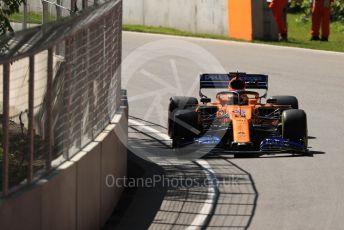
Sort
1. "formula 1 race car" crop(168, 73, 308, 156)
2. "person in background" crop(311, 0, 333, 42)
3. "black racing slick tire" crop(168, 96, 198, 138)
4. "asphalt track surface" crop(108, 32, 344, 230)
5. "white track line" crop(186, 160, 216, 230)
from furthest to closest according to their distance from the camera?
"person in background" crop(311, 0, 333, 42) < "black racing slick tire" crop(168, 96, 198, 138) < "formula 1 race car" crop(168, 73, 308, 156) < "asphalt track surface" crop(108, 32, 344, 230) < "white track line" crop(186, 160, 216, 230)

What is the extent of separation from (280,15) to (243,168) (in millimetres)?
16117

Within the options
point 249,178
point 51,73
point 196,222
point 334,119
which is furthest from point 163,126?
point 51,73

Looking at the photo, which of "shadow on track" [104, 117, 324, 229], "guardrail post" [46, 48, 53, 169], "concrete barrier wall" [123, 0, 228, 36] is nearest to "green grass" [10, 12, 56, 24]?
"shadow on track" [104, 117, 324, 229]

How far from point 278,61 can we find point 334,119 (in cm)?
762

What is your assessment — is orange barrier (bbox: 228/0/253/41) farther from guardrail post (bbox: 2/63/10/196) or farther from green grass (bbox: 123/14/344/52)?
guardrail post (bbox: 2/63/10/196)

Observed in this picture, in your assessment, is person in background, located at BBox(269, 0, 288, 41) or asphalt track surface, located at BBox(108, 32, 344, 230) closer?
asphalt track surface, located at BBox(108, 32, 344, 230)

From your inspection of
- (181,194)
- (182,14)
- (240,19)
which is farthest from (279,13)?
(181,194)

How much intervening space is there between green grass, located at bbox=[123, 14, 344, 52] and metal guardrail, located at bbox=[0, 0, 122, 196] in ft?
56.3

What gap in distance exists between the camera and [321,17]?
3147 centimetres

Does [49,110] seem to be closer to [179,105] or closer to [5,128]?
[5,128]

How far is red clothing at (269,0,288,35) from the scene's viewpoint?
99.4ft

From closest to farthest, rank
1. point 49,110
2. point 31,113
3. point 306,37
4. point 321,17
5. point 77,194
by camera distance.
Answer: point 31,113 → point 49,110 → point 77,194 → point 321,17 → point 306,37

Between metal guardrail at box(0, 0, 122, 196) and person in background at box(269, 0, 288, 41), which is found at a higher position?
person in background at box(269, 0, 288, 41)

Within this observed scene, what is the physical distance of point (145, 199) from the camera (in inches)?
525
